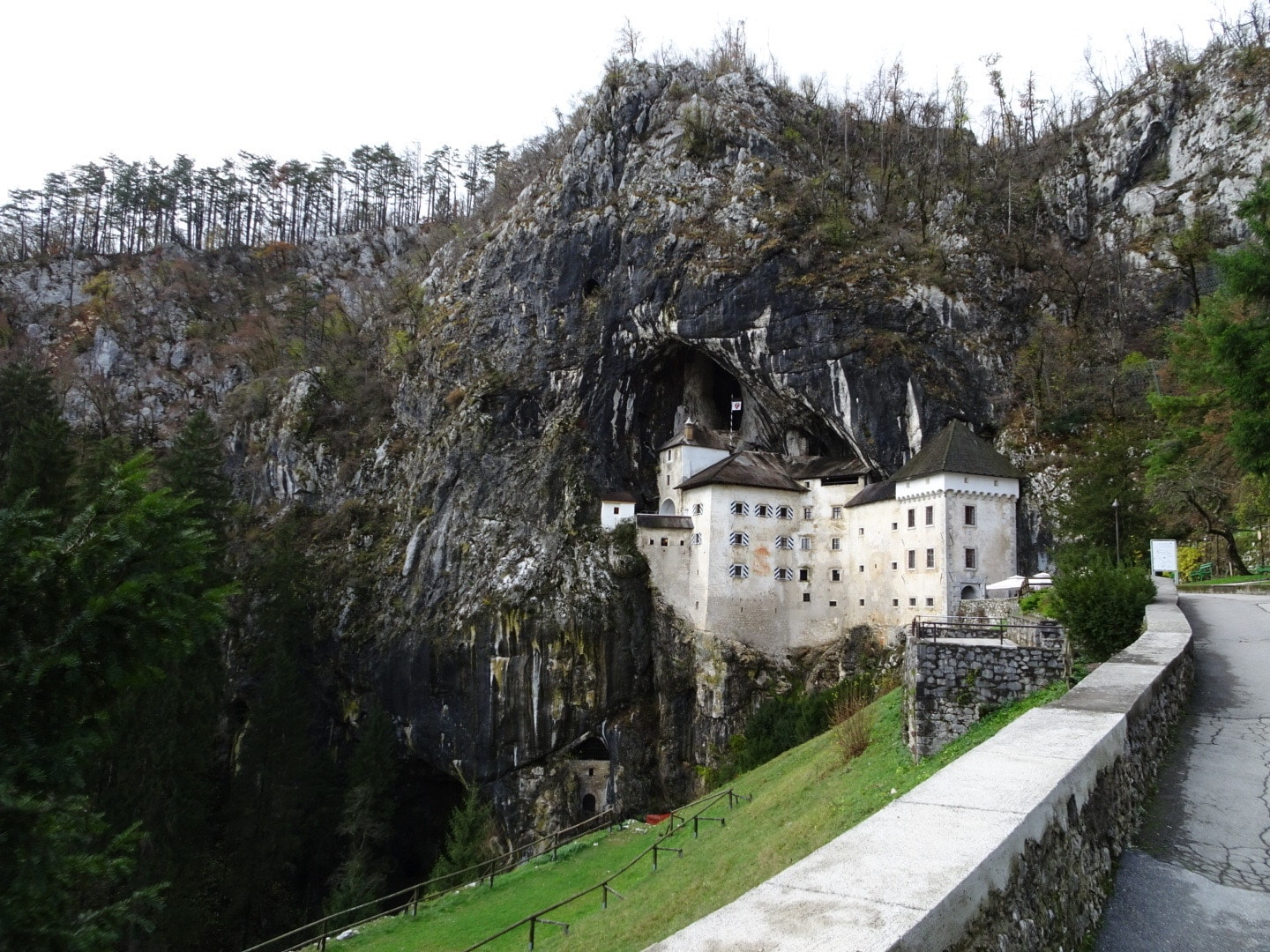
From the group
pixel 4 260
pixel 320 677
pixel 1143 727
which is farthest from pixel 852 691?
pixel 4 260

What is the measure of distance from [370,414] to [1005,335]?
36851 millimetres

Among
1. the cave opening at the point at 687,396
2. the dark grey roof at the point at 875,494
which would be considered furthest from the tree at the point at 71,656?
the cave opening at the point at 687,396

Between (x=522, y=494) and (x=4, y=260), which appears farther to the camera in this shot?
(x=4, y=260)

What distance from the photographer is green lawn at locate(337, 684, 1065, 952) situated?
11633 millimetres

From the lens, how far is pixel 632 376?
43.5 meters

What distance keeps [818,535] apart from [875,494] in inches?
154

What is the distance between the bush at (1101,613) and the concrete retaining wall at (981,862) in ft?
25.9

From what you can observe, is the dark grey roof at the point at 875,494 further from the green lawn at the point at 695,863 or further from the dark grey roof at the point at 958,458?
the green lawn at the point at 695,863

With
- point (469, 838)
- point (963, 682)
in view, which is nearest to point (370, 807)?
point (469, 838)

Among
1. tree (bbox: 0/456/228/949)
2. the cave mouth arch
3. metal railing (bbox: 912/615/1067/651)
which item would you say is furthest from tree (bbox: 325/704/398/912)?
tree (bbox: 0/456/228/949)

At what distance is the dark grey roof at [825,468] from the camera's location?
3950 cm

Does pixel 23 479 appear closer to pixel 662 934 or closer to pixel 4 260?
pixel 662 934

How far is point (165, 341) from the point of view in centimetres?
6347

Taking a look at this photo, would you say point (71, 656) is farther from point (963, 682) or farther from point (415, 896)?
point (415, 896)
